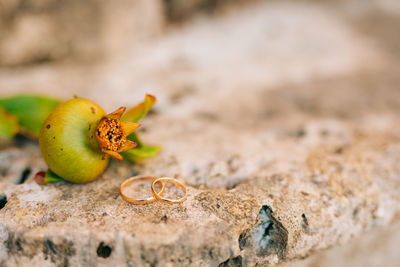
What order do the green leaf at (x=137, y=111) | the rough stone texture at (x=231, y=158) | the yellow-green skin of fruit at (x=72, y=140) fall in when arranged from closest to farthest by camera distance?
the rough stone texture at (x=231, y=158) → the yellow-green skin of fruit at (x=72, y=140) → the green leaf at (x=137, y=111)

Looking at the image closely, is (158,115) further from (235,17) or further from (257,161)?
(235,17)

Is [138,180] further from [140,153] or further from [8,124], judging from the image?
[8,124]

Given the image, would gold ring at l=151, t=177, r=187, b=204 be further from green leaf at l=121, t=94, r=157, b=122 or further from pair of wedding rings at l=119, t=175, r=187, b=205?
green leaf at l=121, t=94, r=157, b=122

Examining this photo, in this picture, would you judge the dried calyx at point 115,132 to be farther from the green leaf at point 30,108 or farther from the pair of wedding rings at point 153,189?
the green leaf at point 30,108

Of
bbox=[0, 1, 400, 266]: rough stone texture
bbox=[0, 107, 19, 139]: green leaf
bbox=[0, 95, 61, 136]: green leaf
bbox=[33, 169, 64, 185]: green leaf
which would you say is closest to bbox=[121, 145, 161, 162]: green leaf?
bbox=[0, 1, 400, 266]: rough stone texture

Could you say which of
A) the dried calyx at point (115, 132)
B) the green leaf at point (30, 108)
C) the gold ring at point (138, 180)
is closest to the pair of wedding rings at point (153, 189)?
the gold ring at point (138, 180)

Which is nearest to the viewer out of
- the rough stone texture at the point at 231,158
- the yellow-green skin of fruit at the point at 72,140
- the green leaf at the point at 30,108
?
the rough stone texture at the point at 231,158
